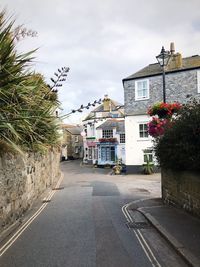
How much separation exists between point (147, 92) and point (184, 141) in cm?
2285

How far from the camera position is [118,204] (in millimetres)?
12992

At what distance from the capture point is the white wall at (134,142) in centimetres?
3319

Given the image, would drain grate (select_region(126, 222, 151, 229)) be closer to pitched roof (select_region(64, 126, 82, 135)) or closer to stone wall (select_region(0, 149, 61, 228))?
stone wall (select_region(0, 149, 61, 228))

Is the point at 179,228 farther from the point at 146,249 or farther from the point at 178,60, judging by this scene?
the point at 178,60

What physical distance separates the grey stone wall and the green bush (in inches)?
786

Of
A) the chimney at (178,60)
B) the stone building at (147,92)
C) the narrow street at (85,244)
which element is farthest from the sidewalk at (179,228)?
the chimney at (178,60)

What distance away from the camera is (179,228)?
7805 mm

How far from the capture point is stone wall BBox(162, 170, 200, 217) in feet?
29.5

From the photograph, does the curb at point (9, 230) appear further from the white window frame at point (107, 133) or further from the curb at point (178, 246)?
the white window frame at point (107, 133)

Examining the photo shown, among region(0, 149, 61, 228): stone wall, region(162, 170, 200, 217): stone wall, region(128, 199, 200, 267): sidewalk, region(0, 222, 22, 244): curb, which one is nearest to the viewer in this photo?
region(128, 199, 200, 267): sidewalk

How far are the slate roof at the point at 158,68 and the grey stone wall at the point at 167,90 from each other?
37cm

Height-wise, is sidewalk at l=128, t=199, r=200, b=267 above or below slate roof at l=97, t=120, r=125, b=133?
below

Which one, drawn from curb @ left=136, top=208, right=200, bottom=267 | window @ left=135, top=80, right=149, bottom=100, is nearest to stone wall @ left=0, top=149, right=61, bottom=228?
curb @ left=136, top=208, right=200, bottom=267

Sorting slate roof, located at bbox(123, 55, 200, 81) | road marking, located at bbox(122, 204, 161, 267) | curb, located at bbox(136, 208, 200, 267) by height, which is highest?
slate roof, located at bbox(123, 55, 200, 81)
